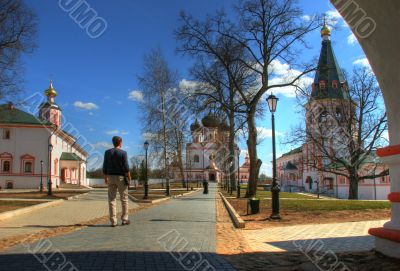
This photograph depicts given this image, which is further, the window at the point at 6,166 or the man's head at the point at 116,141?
the window at the point at 6,166

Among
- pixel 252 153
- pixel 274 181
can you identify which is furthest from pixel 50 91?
pixel 274 181

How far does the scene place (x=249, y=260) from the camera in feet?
20.1

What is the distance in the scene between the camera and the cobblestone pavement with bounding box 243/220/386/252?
7562mm

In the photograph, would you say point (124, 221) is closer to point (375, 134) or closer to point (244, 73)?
point (244, 73)

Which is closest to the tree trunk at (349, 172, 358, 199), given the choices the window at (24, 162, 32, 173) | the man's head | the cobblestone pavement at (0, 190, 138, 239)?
the cobblestone pavement at (0, 190, 138, 239)

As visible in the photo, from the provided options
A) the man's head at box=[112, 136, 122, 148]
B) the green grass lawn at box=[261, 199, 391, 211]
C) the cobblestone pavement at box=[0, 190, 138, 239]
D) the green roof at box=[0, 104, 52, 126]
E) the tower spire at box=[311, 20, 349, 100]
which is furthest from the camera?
the green roof at box=[0, 104, 52, 126]

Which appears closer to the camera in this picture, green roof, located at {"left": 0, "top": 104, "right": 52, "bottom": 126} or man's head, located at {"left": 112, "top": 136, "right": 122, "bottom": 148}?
man's head, located at {"left": 112, "top": 136, "right": 122, "bottom": 148}

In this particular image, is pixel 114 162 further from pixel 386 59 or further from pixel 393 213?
pixel 386 59

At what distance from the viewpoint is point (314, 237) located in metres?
9.18

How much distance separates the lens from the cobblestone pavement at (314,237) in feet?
24.8

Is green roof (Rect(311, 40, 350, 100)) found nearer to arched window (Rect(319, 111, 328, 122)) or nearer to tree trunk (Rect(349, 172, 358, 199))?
arched window (Rect(319, 111, 328, 122))

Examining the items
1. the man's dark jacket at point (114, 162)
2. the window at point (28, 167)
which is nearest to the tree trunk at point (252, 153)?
the man's dark jacket at point (114, 162)

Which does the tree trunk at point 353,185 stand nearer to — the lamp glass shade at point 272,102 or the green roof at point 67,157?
the lamp glass shade at point 272,102

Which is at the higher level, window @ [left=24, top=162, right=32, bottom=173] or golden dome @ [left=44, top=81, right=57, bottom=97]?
golden dome @ [left=44, top=81, right=57, bottom=97]
